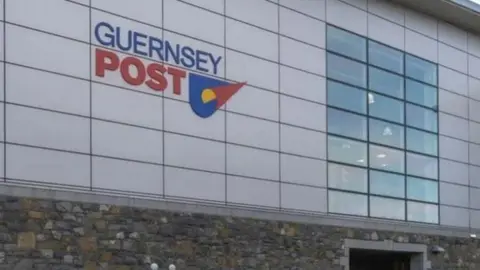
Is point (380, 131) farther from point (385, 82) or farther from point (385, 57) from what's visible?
point (385, 57)

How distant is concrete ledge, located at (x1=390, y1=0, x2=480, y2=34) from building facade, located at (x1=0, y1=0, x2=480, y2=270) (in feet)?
0.27

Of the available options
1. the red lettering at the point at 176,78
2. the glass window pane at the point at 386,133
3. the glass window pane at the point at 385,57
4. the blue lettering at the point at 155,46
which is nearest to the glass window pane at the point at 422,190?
the glass window pane at the point at 386,133

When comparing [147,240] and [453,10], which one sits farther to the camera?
[453,10]

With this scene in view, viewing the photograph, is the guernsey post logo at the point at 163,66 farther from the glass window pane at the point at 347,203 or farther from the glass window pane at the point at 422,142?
the glass window pane at the point at 422,142

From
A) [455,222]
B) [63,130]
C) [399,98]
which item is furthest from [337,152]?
[63,130]

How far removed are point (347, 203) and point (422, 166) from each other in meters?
3.62

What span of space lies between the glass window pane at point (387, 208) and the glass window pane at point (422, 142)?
5.46 feet

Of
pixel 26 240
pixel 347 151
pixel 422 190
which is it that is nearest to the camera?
pixel 26 240

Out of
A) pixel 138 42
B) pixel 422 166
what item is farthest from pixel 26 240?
pixel 422 166

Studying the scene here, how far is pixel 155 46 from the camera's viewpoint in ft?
55.6

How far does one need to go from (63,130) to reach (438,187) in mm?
12575

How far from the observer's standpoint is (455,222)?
24422mm

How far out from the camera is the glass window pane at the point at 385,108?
73.4 feet

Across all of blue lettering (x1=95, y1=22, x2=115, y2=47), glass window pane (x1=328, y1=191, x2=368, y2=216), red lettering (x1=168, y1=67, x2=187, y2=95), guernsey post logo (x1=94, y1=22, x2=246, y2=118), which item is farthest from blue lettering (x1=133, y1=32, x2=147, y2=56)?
glass window pane (x1=328, y1=191, x2=368, y2=216)
